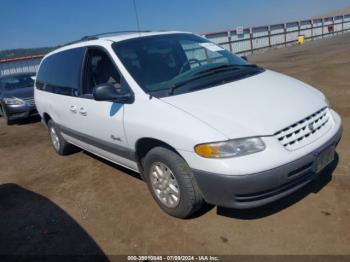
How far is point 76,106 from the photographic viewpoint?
15.0 feet

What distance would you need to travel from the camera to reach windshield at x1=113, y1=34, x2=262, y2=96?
357 centimetres

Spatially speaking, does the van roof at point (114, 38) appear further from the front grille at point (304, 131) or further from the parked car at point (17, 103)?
the parked car at point (17, 103)

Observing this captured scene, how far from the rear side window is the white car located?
4cm

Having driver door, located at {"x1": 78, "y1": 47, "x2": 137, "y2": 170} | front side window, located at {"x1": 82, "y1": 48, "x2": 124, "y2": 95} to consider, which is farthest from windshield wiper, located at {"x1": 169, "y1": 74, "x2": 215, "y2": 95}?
front side window, located at {"x1": 82, "y1": 48, "x2": 124, "y2": 95}

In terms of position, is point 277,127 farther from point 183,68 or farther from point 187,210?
point 183,68

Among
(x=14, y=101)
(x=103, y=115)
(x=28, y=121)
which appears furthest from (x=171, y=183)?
(x=28, y=121)

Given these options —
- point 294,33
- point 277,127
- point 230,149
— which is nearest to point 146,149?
point 230,149

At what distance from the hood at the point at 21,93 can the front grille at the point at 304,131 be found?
852 centimetres

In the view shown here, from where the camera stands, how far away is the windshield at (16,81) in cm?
1083

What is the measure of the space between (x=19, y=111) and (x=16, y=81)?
1683 millimetres

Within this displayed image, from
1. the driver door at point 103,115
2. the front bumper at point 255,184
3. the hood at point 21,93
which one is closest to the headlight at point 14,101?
the hood at point 21,93

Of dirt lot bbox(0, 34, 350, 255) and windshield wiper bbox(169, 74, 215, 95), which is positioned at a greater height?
windshield wiper bbox(169, 74, 215, 95)

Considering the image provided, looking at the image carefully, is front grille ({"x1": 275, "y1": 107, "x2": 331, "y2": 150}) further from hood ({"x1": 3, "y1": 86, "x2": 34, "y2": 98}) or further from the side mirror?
hood ({"x1": 3, "y1": 86, "x2": 34, "y2": 98})

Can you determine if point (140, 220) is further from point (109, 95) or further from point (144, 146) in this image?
point (109, 95)
